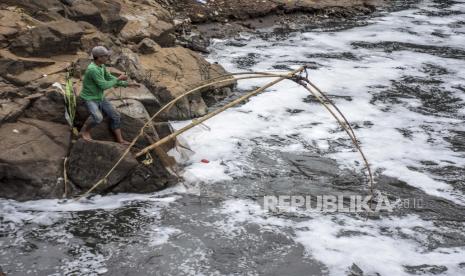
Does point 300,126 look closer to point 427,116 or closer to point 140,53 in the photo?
point 427,116

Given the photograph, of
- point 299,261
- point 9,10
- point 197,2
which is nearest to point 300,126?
point 299,261

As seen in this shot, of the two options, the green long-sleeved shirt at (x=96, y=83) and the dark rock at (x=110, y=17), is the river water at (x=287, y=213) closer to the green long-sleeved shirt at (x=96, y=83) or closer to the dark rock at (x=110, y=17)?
the green long-sleeved shirt at (x=96, y=83)

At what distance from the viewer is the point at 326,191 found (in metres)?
8.41

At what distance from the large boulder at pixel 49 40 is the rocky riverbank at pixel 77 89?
0.06 feet

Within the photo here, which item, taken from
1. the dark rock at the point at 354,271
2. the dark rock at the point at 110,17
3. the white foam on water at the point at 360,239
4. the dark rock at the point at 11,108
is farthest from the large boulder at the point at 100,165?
the dark rock at the point at 110,17

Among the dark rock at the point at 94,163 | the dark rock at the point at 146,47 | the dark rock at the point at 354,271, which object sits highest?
the dark rock at the point at 146,47

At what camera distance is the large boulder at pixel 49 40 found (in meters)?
9.58

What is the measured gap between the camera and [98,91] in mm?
7793

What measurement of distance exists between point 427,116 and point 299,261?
258 inches

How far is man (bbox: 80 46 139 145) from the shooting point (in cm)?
750

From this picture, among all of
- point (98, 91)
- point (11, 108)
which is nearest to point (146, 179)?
point (98, 91)

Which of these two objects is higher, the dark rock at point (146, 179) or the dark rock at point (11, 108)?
the dark rock at point (11, 108)

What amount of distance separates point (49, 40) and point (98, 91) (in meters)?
2.81

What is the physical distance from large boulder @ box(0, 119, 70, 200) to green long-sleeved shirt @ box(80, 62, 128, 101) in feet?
2.94
